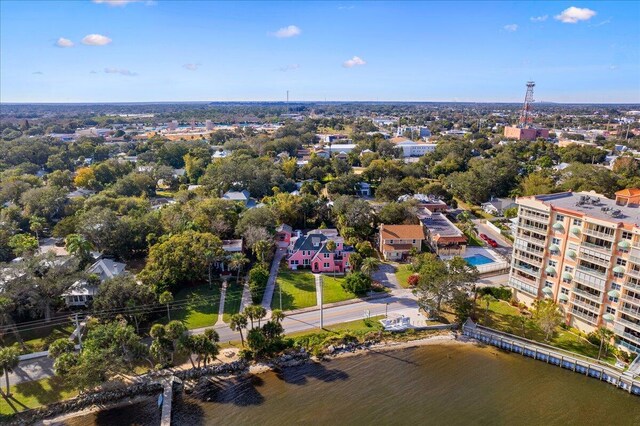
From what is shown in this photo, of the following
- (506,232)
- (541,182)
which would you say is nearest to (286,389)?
(506,232)

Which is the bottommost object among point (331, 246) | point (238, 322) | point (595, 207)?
point (238, 322)

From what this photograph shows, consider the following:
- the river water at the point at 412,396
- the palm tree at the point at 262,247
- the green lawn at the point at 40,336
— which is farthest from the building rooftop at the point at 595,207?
the green lawn at the point at 40,336

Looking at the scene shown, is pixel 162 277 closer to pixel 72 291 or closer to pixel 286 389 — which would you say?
pixel 72 291

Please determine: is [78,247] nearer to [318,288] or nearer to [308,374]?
[318,288]

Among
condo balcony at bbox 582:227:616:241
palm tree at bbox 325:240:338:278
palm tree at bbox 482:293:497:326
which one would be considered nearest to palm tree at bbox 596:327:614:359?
condo balcony at bbox 582:227:616:241

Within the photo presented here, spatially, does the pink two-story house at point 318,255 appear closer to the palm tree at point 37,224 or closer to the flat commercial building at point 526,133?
the palm tree at point 37,224

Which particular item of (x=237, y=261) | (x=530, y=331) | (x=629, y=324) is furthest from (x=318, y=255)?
(x=629, y=324)
